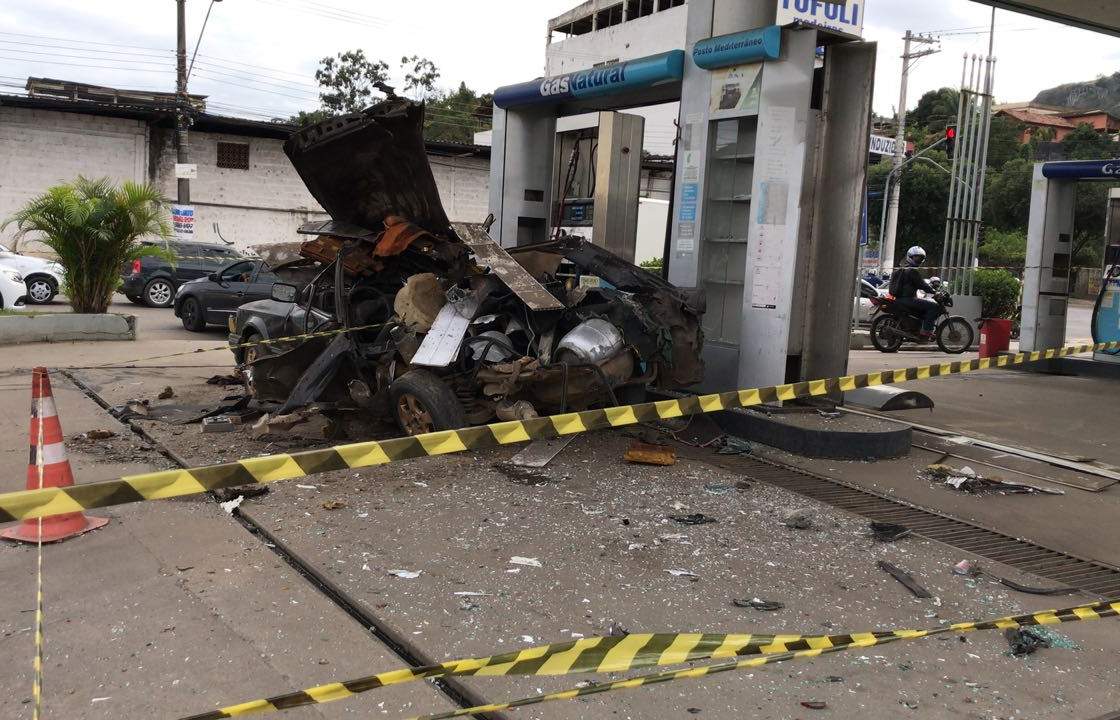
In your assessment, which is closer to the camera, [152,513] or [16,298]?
[152,513]

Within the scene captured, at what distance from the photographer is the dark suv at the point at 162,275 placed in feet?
64.8

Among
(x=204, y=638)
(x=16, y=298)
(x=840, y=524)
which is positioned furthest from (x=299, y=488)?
(x=16, y=298)

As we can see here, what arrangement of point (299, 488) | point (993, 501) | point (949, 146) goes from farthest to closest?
point (949, 146), point (993, 501), point (299, 488)

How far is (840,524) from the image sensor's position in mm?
5426

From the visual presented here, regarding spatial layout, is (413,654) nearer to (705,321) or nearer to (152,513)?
(152,513)

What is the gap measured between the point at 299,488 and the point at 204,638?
2.20 meters

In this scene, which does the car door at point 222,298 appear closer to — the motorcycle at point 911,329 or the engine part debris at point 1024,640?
the motorcycle at point 911,329

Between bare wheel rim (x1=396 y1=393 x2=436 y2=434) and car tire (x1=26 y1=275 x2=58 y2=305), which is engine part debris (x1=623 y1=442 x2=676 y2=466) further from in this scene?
car tire (x1=26 y1=275 x2=58 y2=305)

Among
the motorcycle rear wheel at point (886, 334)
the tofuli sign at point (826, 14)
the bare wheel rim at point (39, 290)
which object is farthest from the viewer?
the bare wheel rim at point (39, 290)

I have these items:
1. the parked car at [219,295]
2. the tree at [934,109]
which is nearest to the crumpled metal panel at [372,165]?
the parked car at [219,295]

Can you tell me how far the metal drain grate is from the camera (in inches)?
188

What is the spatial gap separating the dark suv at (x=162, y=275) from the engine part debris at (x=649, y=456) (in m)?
15.5

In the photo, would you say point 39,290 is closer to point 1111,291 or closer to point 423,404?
point 423,404

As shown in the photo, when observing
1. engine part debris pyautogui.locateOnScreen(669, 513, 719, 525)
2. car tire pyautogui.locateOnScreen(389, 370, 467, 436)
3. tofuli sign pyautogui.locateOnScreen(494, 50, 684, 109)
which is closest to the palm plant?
tofuli sign pyautogui.locateOnScreen(494, 50, 684, 109)
